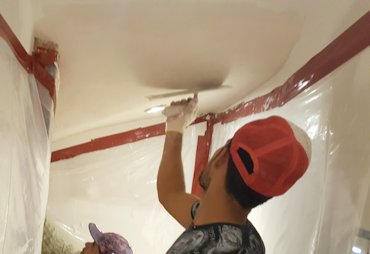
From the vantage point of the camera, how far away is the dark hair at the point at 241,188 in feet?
2.24

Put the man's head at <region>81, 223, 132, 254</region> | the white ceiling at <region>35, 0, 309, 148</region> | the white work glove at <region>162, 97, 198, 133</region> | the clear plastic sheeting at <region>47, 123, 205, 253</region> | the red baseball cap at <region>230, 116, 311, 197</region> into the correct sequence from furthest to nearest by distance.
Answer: the clear plastic sheeting at <region>47, 123, 205, 253</region> → the man's head at <region>81, 223, 132, 254</region> → the white work glove at <region>162, 97, 198, 133</region> → the white ceiling at <region>35, 0, 309, 148</region> → the red baseball cap at <region>230, 116, 311, 197</region>

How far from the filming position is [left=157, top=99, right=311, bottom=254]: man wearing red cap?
66cm

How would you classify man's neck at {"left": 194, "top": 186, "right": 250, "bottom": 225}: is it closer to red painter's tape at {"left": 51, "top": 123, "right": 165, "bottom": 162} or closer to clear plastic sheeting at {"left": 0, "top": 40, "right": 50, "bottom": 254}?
clear plastic sheeting at {"left": 0, "top": 40, "right": 50, "bottom": 254}

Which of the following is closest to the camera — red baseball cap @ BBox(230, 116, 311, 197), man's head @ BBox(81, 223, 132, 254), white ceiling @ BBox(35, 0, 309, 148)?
red baseball cap @ BBox(230, 116, 311, 197)

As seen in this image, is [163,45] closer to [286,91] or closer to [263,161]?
[286,91]

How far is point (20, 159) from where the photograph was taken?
83cm

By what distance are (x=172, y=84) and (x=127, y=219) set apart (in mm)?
756

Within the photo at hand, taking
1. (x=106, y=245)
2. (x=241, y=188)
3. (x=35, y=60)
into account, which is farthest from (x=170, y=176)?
(x=106, y=245)

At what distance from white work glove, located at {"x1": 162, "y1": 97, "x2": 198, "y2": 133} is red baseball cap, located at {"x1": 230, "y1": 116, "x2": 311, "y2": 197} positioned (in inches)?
12.6

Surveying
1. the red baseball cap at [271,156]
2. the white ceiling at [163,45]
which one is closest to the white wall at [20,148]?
the white ceiling at [163,45]

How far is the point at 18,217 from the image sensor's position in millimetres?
822

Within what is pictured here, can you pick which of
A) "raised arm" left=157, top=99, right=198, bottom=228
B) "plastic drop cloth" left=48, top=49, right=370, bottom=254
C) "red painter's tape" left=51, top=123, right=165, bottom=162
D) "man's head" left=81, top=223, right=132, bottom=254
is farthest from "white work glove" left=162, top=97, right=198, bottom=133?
"red painter's tape" left=51, top=123, right=165, bottom=162

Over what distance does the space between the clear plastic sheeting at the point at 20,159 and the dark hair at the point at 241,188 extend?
0.36 m

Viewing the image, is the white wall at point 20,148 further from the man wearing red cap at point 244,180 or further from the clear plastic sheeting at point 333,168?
the clear plastic sheeting at point 333,168
